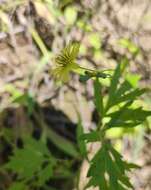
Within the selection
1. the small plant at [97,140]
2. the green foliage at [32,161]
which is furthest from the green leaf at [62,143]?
the green foliage at [32,161]

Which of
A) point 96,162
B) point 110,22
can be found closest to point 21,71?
point 110,22

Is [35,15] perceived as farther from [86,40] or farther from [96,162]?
[96,162]

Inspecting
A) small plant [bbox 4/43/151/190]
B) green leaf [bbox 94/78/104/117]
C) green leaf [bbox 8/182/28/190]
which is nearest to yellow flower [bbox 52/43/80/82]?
small plant [bbox 4/43/151/190]

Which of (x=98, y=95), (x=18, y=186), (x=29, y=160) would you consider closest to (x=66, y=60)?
(x=98, y=95)

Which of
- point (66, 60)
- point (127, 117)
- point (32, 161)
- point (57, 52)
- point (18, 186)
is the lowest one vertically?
point (18, 186)

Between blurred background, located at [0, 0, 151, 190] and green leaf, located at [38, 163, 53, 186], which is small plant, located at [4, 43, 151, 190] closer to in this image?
green leaf, located at [38, 163, 53, 186]

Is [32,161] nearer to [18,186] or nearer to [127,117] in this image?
[18,186]
